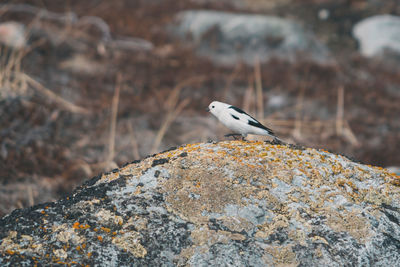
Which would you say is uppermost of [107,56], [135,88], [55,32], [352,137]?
[55,32]

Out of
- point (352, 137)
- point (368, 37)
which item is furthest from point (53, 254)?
point (368, 37)

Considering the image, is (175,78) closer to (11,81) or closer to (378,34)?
(11,81)

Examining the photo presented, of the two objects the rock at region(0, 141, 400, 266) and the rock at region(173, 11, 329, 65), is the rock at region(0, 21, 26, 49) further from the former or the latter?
the rock at region(0, 141, 400, 266)

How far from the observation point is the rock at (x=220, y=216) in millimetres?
2371

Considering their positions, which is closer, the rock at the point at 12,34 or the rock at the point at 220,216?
the rock at the point at 220,216

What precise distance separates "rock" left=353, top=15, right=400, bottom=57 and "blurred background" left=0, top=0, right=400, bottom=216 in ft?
0.20

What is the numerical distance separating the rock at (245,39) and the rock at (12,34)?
5.11m

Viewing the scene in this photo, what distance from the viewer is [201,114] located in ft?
33.9

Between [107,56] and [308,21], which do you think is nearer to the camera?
[107,56]

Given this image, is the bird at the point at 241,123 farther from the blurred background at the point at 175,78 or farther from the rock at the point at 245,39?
the rock at the point at 245,39

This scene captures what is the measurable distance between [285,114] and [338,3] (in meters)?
7.47

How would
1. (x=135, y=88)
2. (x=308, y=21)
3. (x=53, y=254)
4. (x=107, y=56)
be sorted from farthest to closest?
Answer: 1. (x=308, y=21)
2. (x=107, y=56)
3. (x=135, y=88)
4. (x=53, y=254)

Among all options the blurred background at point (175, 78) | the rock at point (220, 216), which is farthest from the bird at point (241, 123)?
the blurred background at point (175, 78)

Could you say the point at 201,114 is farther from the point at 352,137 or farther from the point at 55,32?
the point at 55,32
